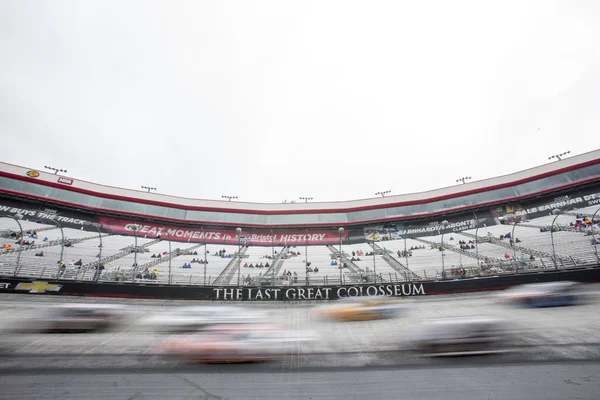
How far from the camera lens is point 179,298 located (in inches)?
625

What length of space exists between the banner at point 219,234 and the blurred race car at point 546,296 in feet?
51.9

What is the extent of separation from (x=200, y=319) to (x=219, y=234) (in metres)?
19.4

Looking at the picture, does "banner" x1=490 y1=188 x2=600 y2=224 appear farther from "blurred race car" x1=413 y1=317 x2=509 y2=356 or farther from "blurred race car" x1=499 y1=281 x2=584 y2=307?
"blurred race car" x1=413 y1=317 x2=509 y2=356

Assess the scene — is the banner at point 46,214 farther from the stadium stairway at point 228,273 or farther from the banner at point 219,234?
the stadium stairway at point 228,273

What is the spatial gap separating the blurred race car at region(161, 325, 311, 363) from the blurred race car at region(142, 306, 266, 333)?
32 centimetres

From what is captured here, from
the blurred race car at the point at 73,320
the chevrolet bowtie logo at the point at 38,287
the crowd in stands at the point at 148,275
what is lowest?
the blurred race car at the point at 73,320

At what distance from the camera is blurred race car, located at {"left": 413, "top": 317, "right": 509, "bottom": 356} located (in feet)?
20.8

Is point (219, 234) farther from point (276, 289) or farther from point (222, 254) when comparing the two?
point (276, 289)

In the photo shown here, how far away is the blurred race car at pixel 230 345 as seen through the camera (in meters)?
6.30

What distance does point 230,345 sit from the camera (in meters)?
6.38

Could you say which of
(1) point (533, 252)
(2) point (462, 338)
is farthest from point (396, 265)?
(2) point (462, 338)

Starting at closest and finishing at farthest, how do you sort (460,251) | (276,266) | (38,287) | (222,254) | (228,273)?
(38,287), (228,273), (460,251), (276,266), (222,254)

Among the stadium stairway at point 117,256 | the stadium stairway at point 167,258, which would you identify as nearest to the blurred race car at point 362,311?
the stadium stairway at point 167,258

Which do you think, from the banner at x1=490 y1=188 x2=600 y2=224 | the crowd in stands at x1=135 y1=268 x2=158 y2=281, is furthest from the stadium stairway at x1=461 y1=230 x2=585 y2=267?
Answer: the crowd in stands at x1=135 y1=268 x2=158 y2=281
